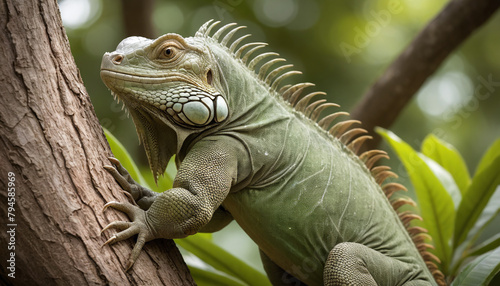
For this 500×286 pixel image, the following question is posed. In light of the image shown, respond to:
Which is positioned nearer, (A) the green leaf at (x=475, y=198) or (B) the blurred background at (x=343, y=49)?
(A) the green leaf at (x=475, y=198)

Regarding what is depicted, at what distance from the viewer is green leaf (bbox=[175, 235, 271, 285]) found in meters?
3.23

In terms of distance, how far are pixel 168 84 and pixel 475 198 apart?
2.59m

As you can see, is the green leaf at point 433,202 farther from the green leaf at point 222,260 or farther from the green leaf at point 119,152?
the green leaf at point 119,152

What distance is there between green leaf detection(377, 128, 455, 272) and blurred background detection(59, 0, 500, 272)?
3.55m

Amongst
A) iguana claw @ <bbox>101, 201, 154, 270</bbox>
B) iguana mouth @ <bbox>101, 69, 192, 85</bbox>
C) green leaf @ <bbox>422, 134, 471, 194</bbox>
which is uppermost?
green leaf @ <bbox>422, 134, 471, 194</bbox>

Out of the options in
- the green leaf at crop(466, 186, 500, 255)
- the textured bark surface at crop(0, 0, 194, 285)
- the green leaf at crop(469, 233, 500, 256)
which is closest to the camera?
the textured bark surface at crop(0, 0, 194, 285)

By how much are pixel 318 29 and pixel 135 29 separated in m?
3.80

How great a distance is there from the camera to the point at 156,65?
2.36m

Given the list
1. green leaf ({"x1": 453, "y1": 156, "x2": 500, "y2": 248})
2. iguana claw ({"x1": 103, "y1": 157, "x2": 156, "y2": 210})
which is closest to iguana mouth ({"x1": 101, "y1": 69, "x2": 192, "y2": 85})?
iguana claw ({"x1": 103, "y1": 157, "x2": 156, "y2": 210})

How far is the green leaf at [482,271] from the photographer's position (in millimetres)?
2553

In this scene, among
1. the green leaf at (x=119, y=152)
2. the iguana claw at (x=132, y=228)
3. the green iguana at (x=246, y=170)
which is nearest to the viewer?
the iguana claw at (x=132, y=228)

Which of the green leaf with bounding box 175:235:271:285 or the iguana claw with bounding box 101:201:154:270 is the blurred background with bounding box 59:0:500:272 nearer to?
the green leaf with bounding box 175:235:271:285

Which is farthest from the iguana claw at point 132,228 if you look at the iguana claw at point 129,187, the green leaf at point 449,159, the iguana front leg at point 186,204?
the green leaf at point 449,159

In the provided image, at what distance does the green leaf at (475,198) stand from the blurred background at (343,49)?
145 inches
